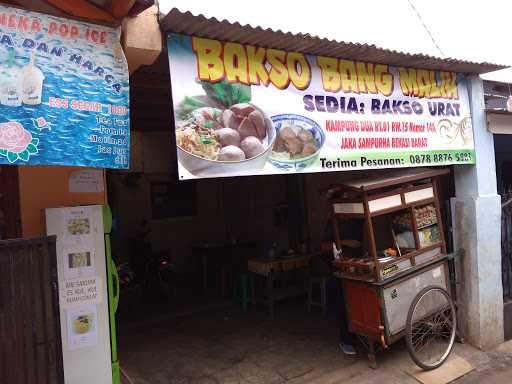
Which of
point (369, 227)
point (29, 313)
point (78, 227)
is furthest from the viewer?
point (369, 227)

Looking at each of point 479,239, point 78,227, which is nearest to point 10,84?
point 78,227

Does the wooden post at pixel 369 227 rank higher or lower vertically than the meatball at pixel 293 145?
lower

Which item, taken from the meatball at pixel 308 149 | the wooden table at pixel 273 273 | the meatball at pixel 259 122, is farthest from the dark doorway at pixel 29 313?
the wooden table at pixel 273 273

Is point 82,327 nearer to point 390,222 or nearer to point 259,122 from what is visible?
point 259,122

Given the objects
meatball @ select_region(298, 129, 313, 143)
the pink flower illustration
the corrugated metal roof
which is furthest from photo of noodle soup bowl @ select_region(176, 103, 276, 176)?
the pink flower illustration

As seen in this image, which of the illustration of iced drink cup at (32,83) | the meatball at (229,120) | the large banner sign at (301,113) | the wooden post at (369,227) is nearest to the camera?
the illustration of iced drink cup at (32,83)

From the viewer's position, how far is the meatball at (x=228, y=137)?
372 cm

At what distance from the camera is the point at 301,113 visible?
13.8 ft

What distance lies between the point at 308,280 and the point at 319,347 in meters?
1.52

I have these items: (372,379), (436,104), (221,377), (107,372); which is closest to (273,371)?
(221,377)

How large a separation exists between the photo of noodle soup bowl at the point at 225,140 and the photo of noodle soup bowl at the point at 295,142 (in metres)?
0.10

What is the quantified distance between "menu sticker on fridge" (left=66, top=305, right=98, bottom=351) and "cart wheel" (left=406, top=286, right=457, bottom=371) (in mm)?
3237

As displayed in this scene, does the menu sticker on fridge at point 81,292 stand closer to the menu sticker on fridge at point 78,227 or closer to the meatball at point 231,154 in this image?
the menu sticker on fridge at point 78,227

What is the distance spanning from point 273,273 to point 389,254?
2.25 metres
